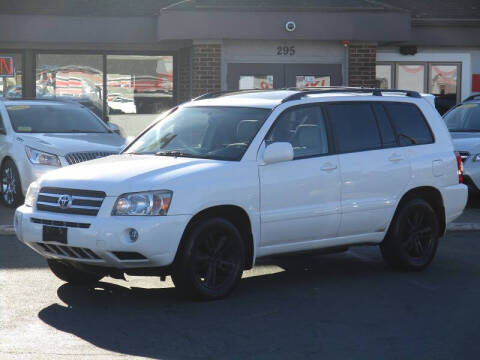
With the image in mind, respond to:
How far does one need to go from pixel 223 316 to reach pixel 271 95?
8.04 feet

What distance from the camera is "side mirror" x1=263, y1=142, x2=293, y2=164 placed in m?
8.23

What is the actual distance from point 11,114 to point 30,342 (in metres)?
8.83

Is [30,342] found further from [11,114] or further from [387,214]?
[11,114]

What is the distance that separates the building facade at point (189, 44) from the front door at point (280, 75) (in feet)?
0.07

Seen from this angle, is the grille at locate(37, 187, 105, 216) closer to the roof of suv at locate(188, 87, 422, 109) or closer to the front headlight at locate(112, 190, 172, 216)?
the front headlight at locate(112, 190, 172, 216)

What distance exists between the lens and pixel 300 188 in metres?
8.54

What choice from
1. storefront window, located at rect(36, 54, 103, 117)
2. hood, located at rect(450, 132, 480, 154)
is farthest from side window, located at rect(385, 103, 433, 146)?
storefront window, located at rect(36, 54, 103, 117)

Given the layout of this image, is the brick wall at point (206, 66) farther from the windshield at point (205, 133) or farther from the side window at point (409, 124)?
the windshield at point (205, 133)

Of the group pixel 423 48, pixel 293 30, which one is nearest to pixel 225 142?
pixel 293 30

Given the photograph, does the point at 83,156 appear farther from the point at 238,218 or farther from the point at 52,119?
the point at 238,218

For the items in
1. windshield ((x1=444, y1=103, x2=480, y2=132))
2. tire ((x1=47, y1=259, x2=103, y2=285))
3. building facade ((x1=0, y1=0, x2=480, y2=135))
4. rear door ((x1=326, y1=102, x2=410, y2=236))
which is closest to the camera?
tire ((x1=47, y1=259, x2=103, y2=285))

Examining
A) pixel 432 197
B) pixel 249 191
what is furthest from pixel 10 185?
pixel 249 191

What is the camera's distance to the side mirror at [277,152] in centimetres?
823

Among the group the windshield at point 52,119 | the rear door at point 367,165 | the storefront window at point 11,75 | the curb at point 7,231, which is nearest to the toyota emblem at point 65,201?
the rear door at point 367,165
